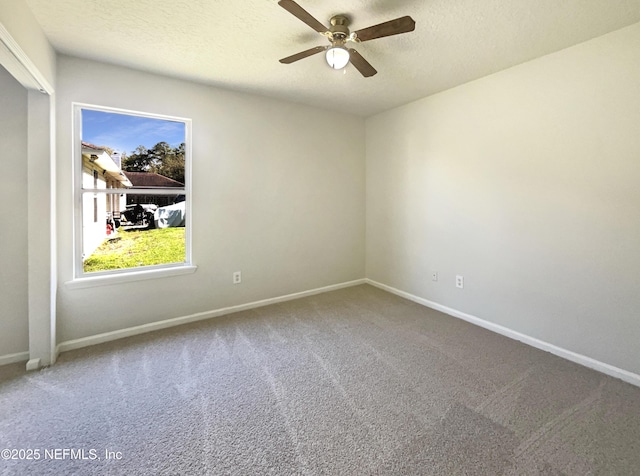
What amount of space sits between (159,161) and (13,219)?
1219 millimetres

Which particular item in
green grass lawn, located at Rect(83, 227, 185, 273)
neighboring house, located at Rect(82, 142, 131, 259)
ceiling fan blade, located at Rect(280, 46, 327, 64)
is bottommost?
green grass lawn, located at Rect(83, 227, 185, 273)

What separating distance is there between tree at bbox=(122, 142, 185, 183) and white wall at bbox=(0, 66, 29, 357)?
72 centimetres

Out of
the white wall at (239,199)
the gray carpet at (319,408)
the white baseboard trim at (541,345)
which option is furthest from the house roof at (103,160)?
the white baseboard trim at (541,345)

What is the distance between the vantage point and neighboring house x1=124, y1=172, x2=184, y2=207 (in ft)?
9.22

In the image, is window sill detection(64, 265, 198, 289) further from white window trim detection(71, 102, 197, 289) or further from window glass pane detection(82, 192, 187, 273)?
window glass pane detection(82, 192, 187, 273)

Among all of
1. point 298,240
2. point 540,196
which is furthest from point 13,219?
Result: point 540,196

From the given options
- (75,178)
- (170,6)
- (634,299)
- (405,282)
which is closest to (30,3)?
(170,6)

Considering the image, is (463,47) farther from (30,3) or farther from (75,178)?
(75,178)

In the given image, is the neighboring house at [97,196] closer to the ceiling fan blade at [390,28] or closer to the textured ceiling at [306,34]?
the textured ceiling at [306,34]

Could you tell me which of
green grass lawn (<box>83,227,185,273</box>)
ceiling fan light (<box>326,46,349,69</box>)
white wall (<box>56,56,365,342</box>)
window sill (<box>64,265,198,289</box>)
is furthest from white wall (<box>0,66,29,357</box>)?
ceiling fan light (<box>326,46,349,69</box>)

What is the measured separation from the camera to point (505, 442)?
1537 millimetres

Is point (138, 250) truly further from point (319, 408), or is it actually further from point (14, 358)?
point (319, 408)

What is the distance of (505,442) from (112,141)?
3791 mm

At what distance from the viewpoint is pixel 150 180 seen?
9.46ft
